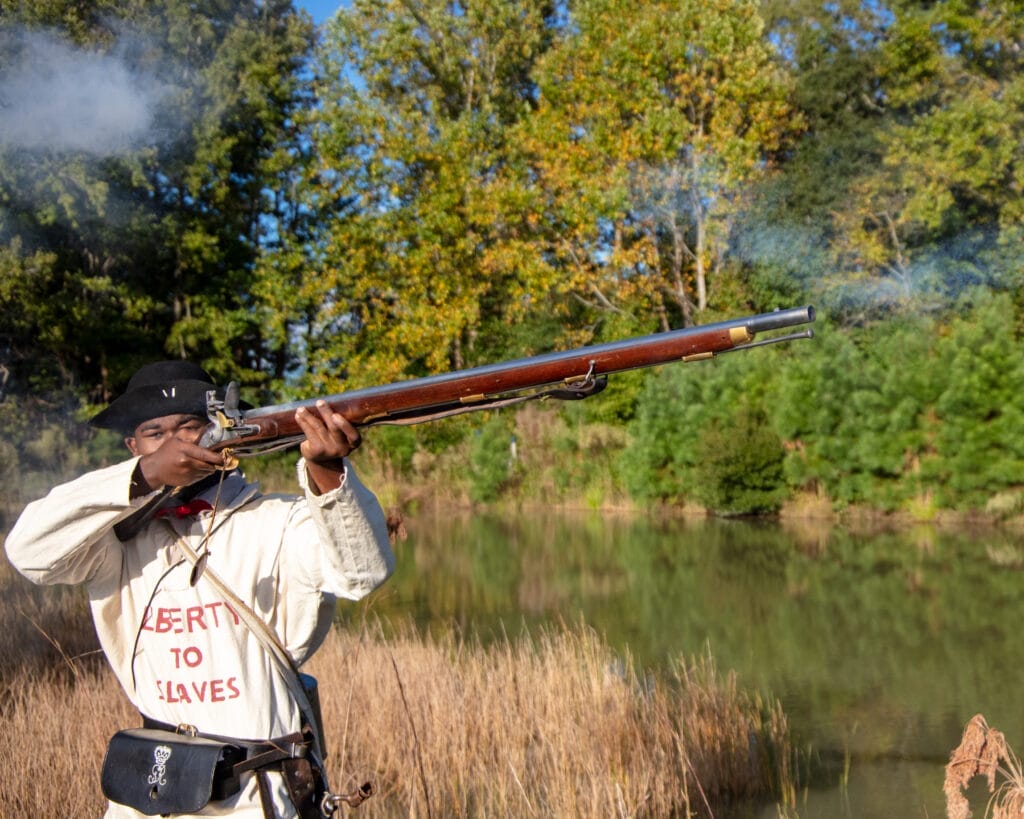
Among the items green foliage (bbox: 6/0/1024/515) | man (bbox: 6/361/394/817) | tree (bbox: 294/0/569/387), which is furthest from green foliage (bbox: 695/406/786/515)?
man (bbox: 6/361/394/817)

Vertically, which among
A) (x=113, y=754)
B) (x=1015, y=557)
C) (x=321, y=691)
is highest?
(x=113, y=754)

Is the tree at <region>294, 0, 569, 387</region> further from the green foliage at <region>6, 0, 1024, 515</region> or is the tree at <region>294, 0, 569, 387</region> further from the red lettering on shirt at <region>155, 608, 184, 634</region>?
the red lettering on shirt at <region>155, 608, 184, 634</region>

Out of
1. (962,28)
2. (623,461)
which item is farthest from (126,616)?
(962,28)

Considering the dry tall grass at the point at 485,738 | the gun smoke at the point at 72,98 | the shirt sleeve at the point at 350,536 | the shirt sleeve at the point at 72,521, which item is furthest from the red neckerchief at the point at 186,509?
the gun smoke at the point at 72,98

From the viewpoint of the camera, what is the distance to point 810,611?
1196cm

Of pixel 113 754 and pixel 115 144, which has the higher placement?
pixel 115 144

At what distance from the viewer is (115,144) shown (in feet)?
68.3

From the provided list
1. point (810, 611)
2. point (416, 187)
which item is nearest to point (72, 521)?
point (810, 611)

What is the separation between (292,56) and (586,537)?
1490 centimetres

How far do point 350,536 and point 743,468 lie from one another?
17001mm

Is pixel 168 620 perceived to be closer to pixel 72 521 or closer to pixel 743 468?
pixel 72 521

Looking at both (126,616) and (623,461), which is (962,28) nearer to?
(623,461)

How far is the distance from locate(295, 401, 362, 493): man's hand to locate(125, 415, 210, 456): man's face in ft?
1.34

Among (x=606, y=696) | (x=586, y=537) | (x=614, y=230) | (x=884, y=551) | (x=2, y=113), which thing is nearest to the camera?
(x=606, y=696)
